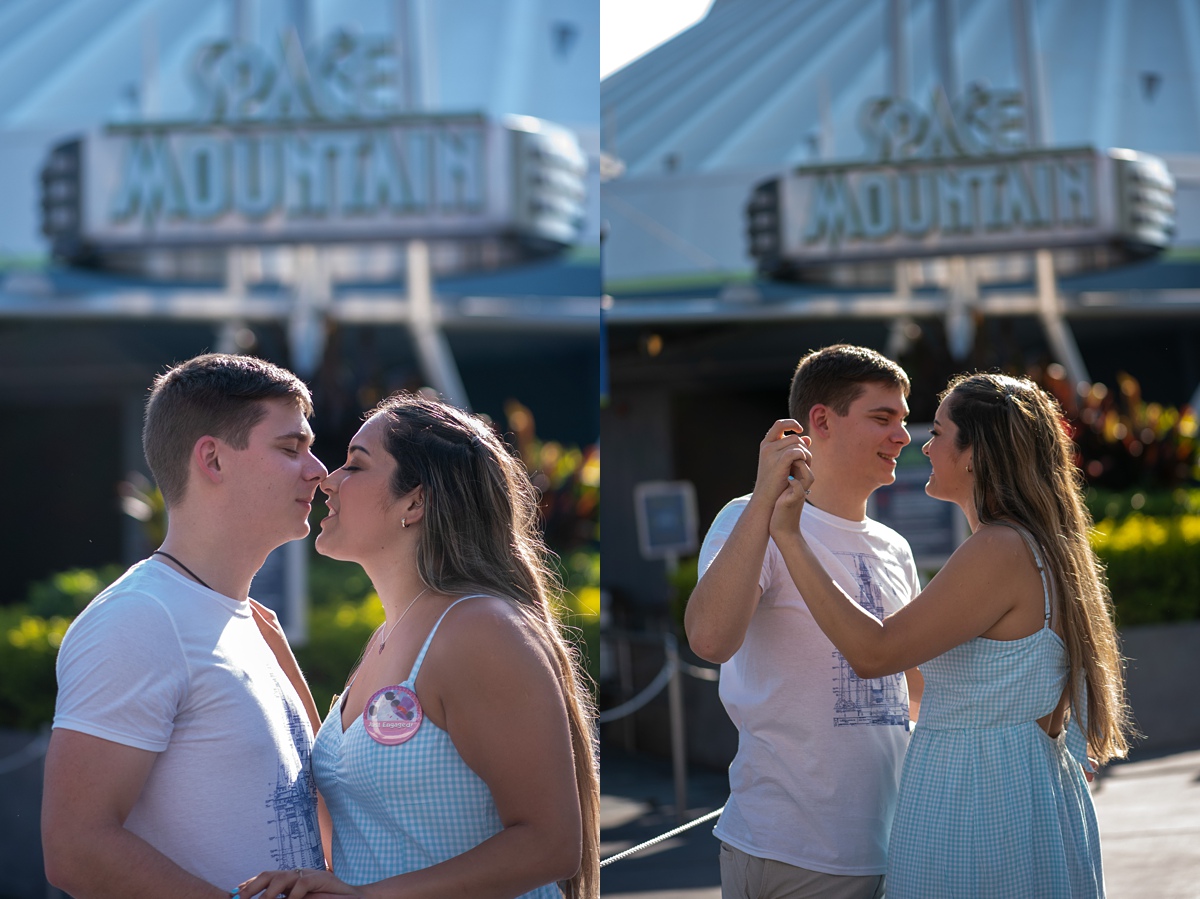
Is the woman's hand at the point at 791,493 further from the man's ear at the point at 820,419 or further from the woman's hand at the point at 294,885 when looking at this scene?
the woman's hand at the point at 294,885

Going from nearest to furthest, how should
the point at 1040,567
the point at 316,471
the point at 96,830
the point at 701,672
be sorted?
the point at 96,830, the point at 316,471, the point at 1040,567, the point at 701,672

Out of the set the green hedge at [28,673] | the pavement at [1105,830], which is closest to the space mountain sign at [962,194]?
the pavement at [1105,830]

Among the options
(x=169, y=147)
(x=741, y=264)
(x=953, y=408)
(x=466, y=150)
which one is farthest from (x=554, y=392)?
(x=953, y=408)

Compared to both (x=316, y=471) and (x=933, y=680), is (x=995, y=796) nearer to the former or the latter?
(x=933, y=680)

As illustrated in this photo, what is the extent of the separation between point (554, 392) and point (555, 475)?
5.91 metres

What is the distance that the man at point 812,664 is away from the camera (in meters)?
2.21

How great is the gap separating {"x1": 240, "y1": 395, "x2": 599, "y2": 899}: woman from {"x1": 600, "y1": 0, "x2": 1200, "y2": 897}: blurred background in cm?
573

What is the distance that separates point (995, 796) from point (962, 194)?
850 cm

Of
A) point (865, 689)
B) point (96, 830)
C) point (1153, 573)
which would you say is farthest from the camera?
point (1153, 573)

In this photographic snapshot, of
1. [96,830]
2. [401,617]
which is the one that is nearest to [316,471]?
[401,617]

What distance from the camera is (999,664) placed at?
2217 millimetres

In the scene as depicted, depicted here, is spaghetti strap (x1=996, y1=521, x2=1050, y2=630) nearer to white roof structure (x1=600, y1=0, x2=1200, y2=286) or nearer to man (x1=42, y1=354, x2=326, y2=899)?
man (x1=42, y1=354, x2=326, y2=899)

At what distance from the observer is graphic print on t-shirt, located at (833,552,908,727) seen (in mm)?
2307

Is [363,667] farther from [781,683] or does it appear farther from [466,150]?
[466,150]
